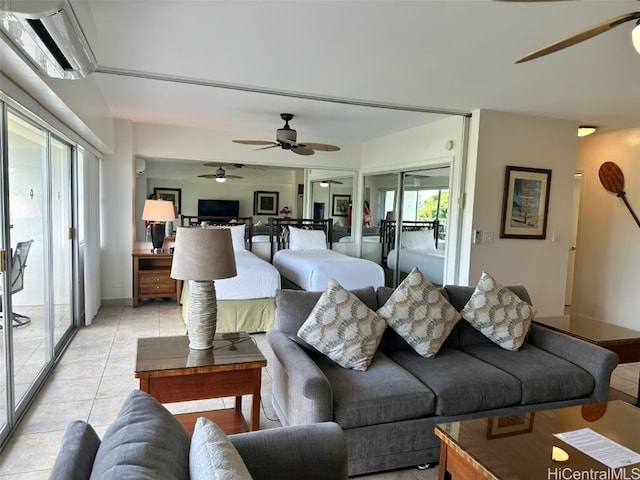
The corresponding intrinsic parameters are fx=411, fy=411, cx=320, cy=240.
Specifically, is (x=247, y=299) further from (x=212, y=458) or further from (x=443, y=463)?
(x=212, y=458)

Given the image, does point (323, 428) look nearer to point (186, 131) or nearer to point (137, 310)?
point (137, 310)

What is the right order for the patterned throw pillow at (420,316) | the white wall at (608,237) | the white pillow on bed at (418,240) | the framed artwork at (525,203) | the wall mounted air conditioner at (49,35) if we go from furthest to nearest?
the white pillow on bed at (418,240) → the white wall at (608,237) → the framed artwork at (525,203) → the patterned throw pillow at (420,316) → the wall mounted air conditioner at (49,35)

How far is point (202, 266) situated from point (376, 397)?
3.78 feet

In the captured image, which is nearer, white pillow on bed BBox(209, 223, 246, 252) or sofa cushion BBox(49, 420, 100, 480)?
sofa cushion BBox(49, 420, 100, 480)

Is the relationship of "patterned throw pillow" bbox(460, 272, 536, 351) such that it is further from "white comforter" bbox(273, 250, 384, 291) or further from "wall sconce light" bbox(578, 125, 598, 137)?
"wall sconce light" bbox(578, 125, 598, 137)

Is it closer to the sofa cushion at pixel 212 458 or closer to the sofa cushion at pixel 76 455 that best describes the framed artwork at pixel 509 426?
the sofa cushion at pixel 212 458

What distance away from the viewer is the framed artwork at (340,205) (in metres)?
6.93

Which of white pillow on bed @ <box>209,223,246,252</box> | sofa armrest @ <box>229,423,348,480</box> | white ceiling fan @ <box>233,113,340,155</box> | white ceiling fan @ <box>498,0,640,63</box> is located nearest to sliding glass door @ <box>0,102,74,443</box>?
sofa armrest @ <box>229,423,348,480</box>

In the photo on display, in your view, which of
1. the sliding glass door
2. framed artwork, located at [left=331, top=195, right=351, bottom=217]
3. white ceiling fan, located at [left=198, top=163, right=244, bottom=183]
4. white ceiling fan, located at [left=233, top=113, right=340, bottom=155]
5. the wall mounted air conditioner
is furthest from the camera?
framed artwork, located at [left=331, top=195, right=351, bottom=217]

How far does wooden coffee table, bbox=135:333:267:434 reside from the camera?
2107mm

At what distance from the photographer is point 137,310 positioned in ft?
17.5

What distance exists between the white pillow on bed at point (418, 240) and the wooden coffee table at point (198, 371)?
344cm

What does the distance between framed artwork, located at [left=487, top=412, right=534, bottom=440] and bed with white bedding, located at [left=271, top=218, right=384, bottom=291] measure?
8.85ft

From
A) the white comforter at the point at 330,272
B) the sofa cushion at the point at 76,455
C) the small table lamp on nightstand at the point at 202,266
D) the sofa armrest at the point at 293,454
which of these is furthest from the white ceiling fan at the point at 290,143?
the sofa cushion at the point at 76,455
